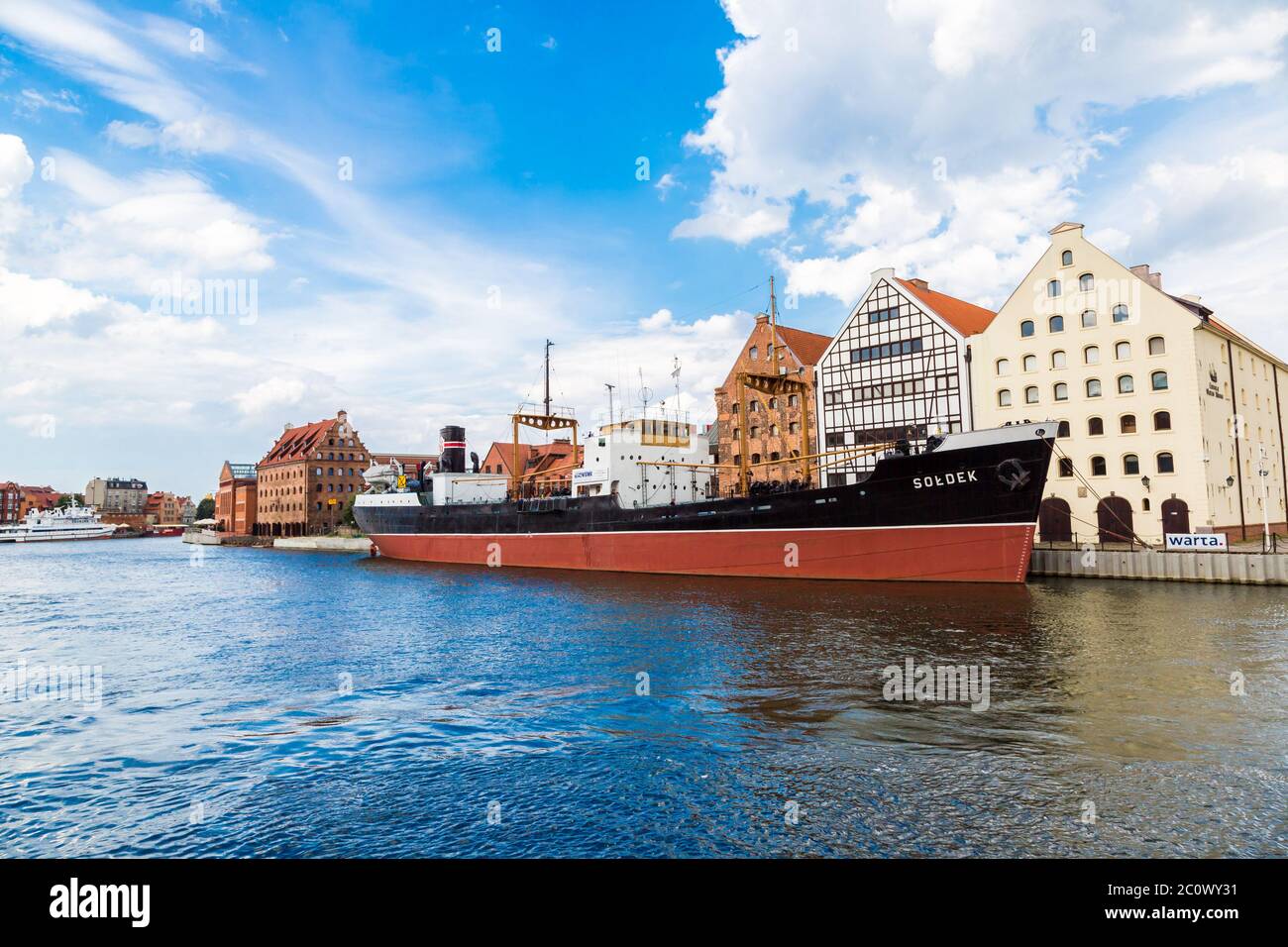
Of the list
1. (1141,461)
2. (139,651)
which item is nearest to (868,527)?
(1141,461)

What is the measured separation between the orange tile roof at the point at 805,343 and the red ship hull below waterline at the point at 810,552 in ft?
68.3

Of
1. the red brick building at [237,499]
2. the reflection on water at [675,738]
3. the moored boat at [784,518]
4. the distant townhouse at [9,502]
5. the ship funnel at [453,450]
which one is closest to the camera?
the reflection on water at [675,738]

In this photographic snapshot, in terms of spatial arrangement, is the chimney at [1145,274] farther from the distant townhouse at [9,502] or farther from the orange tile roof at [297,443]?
the distant townhouse at [9,502]

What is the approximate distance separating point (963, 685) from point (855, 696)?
2.28 meters

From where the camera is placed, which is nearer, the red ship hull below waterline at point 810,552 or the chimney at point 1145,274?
the red ship hull below waterline at point 810,552

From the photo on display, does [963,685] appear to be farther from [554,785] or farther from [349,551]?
[349,551]

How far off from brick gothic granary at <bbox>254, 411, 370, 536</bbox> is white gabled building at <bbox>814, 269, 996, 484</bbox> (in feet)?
224

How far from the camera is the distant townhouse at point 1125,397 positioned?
33.1 meters

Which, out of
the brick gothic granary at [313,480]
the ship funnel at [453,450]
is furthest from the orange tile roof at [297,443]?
the ship funnel at [453,450]

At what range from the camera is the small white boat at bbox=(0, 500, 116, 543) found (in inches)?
4641

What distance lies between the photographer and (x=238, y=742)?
11508 millimetres

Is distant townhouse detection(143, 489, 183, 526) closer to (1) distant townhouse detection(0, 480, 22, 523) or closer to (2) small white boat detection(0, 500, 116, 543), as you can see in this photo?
(1) distant townhouse detection(0, 480, 22, 523)

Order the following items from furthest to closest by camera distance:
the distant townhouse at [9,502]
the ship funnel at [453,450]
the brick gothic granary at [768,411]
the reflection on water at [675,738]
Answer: the distant townhouse at [9,502] → the ship funnel at [453,450] → the brick gothic granary at [768,411] → the reflection on water at [675,738]
